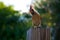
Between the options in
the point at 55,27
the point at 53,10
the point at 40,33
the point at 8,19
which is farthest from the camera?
the point at 8,19

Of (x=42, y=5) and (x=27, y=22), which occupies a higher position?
(x=42, y=5)

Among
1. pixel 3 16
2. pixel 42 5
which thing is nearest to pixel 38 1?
pixel 42 5

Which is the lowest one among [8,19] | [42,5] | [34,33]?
[8,19]

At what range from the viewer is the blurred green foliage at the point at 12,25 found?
37.0 feet

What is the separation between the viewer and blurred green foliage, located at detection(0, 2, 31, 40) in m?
11.3

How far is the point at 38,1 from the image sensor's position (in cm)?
1055

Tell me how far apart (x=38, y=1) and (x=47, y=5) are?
2.18 ft

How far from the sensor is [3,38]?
11328 millimetres

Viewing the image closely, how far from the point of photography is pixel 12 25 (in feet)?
38.2

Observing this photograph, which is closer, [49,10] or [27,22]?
[49,10]

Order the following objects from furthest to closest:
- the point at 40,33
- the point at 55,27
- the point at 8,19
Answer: the point at 8,19 → the point at 55,27 → the point at 40,33

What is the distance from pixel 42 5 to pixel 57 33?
1.46 metres

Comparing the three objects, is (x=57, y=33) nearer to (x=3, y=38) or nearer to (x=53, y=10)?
(x=53, y=10)

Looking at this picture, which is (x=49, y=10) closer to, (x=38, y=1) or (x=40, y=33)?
(x=38, y=1)
